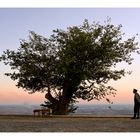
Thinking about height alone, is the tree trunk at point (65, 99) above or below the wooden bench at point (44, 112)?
above

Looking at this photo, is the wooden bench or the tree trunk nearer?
the wooden bench

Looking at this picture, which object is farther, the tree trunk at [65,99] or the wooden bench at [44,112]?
the tree trunk at [65,99]

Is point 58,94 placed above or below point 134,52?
below

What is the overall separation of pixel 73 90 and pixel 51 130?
1880 cm

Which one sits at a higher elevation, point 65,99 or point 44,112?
point 65,99

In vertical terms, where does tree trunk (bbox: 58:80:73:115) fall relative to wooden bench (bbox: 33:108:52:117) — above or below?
above

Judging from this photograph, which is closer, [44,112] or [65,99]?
[44,112]

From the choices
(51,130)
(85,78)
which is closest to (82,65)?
(85,78)

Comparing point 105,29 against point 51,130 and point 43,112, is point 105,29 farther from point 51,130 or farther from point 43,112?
point 51,130

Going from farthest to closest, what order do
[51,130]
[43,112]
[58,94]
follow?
[58,94]
[43,112]
[51,130]
